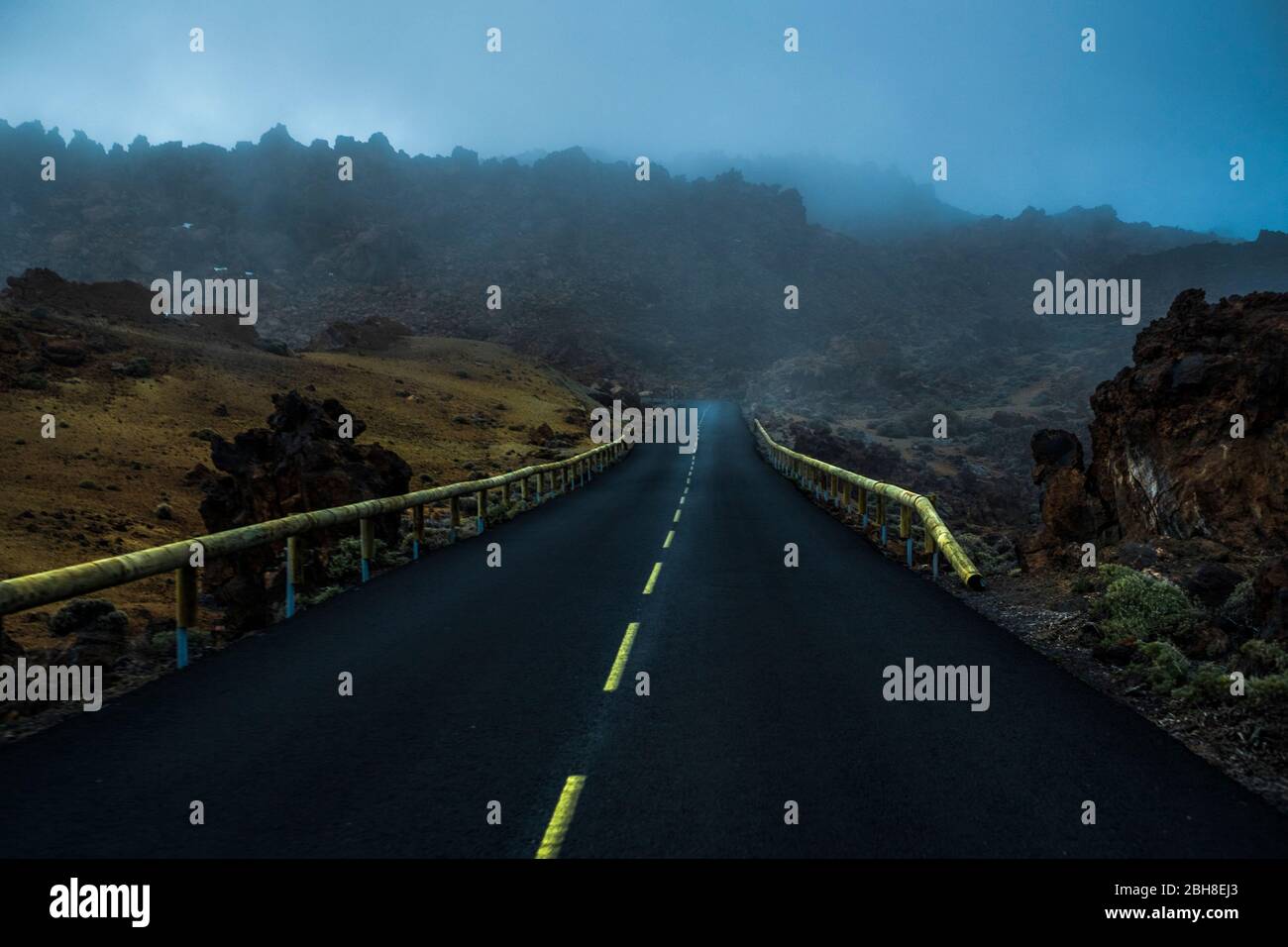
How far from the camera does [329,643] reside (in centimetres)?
828

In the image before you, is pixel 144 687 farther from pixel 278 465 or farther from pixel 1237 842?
pixel 278 465

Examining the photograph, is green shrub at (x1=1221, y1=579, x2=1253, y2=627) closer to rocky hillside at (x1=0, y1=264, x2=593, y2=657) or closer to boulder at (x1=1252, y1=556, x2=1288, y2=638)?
boulder at (x1=1252, y1=556, x2=1288, y2=638)

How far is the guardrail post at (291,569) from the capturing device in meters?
9.86

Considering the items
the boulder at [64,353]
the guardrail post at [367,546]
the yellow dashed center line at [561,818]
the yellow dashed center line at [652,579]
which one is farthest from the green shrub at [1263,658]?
the boulder at [64,353]

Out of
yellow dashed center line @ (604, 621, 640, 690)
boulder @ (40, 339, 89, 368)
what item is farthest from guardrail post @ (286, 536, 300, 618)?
boulder @ (40, 339, 89, 368)

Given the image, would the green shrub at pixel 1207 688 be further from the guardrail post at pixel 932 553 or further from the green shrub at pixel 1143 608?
the guardrail post at pixel 932 553

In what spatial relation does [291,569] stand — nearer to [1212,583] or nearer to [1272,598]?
[1272,598]

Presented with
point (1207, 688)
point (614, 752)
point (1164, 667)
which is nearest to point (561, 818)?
point (614, 752)

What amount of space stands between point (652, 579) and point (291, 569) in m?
4.83

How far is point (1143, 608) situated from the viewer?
811cm

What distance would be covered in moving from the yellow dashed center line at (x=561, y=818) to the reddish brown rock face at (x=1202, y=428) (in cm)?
911

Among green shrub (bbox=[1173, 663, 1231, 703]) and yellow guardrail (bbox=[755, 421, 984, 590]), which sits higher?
yellow guardrail (bbox=[755, 421, 984, 590])

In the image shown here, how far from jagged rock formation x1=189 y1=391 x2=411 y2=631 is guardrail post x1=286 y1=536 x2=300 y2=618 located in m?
4.24

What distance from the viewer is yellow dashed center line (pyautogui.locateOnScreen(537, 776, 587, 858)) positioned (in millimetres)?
3980
